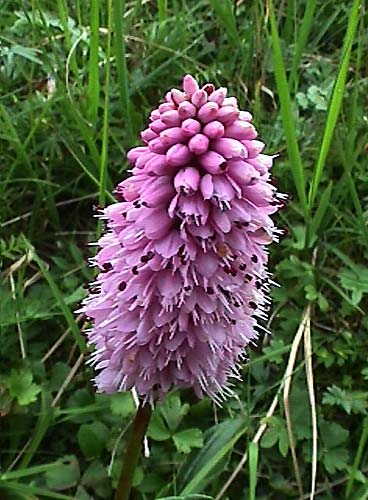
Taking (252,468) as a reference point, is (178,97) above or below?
above

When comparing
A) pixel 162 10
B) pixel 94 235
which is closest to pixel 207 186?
pixel 94 235

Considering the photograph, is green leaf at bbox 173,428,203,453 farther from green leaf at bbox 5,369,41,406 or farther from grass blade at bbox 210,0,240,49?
grass blade at bbox 210,0,240,49

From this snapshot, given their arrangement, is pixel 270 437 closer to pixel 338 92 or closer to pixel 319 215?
pixel 319 215

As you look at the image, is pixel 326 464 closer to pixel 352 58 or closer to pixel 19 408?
pixel 19 408

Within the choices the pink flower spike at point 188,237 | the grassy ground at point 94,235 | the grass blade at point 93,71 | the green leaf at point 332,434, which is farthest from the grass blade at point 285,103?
the pink flower spike at point 188,237

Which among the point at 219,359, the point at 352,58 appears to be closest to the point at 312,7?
the point at 352,58

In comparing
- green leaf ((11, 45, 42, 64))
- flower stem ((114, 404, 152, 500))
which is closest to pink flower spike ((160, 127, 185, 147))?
flower stem ((114, 404, 152, 500))
